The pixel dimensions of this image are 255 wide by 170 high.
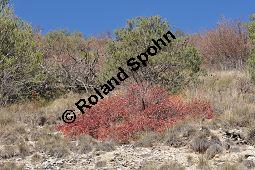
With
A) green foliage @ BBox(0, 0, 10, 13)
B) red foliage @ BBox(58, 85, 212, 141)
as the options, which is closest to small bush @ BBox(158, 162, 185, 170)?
red foliage @ BBox(58, 85, 212, 141)

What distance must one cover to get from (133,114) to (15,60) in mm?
5522

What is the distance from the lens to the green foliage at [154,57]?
17328 mm

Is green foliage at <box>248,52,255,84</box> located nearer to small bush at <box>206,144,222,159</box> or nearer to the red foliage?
the red foliage

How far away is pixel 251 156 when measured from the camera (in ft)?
37.1

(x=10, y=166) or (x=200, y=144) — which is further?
(x=200, y=144)

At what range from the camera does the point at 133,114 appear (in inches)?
583

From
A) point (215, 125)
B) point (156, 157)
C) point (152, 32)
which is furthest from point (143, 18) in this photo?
point (156, 157)

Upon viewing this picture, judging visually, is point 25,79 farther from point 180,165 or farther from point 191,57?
point 180,165

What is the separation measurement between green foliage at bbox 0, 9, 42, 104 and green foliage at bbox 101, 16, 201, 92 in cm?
272

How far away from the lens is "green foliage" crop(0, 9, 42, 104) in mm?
18156

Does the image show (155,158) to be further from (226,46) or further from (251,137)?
(226,46)

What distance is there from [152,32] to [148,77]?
1629 millimetres

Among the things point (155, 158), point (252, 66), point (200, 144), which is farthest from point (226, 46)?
point (155, 158)

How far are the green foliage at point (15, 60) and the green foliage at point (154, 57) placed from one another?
272 cm
